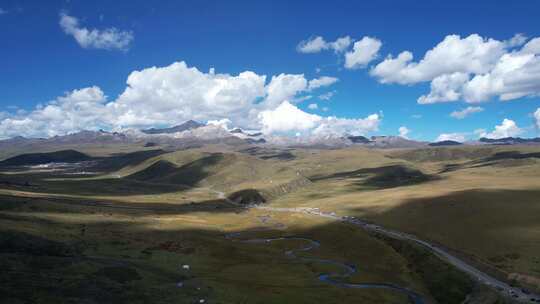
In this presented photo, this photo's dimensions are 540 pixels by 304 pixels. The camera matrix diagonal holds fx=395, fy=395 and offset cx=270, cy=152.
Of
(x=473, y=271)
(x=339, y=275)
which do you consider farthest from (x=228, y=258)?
(x=473, y=271)

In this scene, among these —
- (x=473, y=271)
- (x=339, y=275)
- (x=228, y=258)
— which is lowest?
(x=339, y=275)

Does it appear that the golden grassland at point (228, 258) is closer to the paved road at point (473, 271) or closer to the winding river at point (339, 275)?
the winding river at point (339, 275)

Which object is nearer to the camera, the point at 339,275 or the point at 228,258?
the point at 339,275

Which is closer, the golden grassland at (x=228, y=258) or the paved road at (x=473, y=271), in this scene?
the golden grassland at (x=228, y=258)

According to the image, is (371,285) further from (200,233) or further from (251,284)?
(200,233)

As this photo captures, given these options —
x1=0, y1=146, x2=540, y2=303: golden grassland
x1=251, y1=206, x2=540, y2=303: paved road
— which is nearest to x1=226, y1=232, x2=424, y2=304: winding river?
x1=0, y1=146, x2=540, y2=303: golden grassland

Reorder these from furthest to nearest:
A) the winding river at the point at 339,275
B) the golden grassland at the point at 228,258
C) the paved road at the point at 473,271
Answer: the winding river at the point at 339,275 < the paved road at the point at 473,271 < the golden grassland at the point at 228,258

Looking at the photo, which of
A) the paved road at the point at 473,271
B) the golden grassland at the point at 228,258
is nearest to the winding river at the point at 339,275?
the golden grassland at the point at 228,258

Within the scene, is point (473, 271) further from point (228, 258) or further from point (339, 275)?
point (228, 258)

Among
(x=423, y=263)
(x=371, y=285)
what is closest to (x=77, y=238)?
(x=371, y=285)

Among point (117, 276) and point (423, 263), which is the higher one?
point (117, 276)

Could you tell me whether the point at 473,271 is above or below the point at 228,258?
above
